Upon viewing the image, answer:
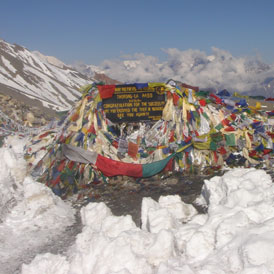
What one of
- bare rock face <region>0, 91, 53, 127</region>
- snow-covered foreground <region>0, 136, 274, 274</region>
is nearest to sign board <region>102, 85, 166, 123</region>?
snow-covered foreground <region>0, 136, 274, 274</region>

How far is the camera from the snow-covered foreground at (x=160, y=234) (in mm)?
5281

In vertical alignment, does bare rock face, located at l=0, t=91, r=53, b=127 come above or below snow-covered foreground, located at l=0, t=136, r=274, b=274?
above

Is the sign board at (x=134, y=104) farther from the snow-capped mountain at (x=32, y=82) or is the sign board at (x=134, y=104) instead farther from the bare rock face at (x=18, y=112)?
the snow-capped mountain at (x=32, y=82)

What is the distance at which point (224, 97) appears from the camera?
1405 cm

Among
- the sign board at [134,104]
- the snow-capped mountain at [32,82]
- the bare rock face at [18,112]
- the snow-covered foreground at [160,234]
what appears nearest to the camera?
the snow-covered foreground at [160,234]

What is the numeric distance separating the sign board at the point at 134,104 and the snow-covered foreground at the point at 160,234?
15.3 feet

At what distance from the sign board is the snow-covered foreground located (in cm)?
466

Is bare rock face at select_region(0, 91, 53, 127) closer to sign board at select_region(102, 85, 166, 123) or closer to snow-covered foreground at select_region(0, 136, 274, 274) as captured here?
sign board at select_region(102, 85, 166, 123)

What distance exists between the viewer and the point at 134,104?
12.7 m

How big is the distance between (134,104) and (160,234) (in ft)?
24.6

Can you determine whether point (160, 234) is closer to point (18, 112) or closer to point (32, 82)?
point (18, 112)

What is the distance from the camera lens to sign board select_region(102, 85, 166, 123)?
12523 millimetres

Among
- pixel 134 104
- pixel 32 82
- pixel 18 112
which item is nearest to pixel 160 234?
pixel 134 104

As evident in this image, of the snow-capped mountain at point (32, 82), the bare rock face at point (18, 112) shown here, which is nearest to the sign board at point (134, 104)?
the bare rock face at point (18, 112)
